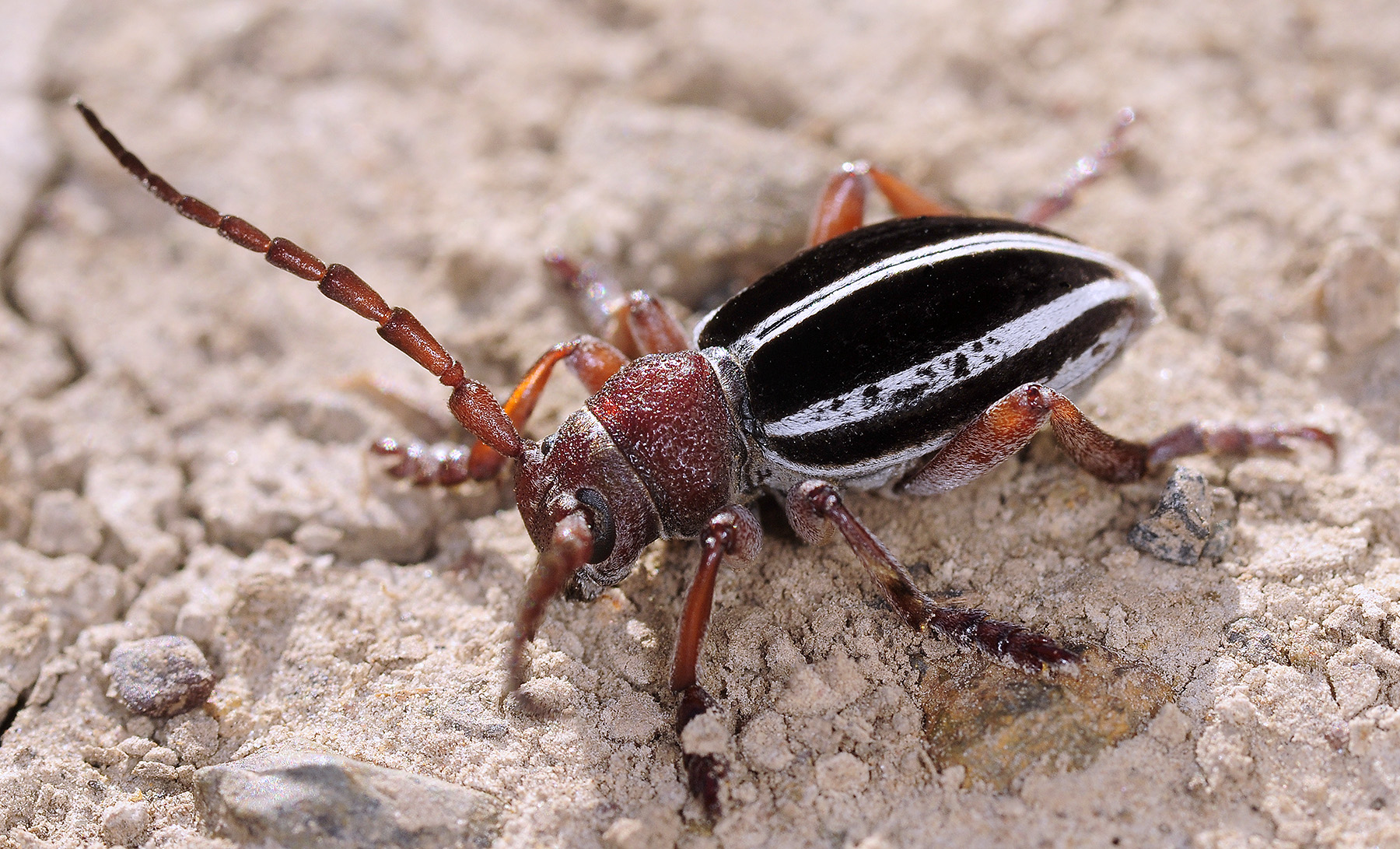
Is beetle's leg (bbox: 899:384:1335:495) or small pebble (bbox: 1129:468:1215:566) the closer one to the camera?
beetle's leg (bbox: 899:384:1335:495)

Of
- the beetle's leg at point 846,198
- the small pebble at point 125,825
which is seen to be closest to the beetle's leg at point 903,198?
the beetle's leg at point 846,198

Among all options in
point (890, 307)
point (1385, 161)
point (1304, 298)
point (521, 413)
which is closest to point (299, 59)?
point (521, 413)

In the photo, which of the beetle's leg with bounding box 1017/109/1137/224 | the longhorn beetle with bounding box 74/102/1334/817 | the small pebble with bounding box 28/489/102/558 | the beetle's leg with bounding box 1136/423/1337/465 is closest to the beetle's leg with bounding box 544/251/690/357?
the longhorn beetle with bounding box 74/102/1334/817

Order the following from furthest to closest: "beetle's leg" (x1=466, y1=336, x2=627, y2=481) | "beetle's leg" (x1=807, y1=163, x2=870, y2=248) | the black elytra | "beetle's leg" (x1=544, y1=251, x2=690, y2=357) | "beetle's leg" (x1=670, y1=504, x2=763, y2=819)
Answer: "beetle's leg" (x1=807, y1=163, x2=870, y2=248)
"beetle's leg" (x1=544, y1=251, x2=690, y2=357)
"beetle's leg" (x1=466, y1=336, x2=627, y2=481)
the black elytra
"beetle's leg" (x1=670, y1=504, x2=763, y2=819)

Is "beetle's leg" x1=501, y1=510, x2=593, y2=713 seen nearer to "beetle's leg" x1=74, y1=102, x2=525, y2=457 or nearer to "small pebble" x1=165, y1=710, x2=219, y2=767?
"beetle's leg" x1=74, y1=102, x2=525, y2=457

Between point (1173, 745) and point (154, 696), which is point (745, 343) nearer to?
point (1173, 745)

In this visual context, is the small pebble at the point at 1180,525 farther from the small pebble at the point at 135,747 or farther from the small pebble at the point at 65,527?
the small pebble at the point at 65,527
